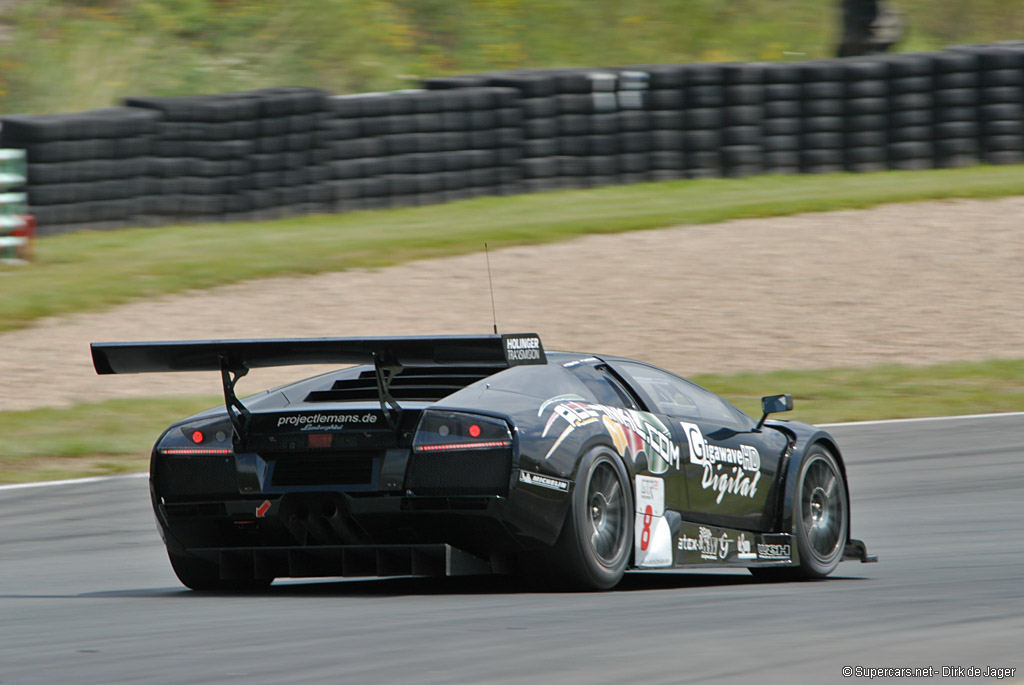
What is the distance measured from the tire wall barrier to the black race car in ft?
42.2

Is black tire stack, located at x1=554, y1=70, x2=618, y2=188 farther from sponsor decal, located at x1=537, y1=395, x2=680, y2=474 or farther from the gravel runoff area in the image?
sponsor decal, located at x1=537, y1=395, x2=680, y2=474

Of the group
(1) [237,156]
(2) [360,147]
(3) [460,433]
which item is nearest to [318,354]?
(3) [460,433]

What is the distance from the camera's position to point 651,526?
661cm

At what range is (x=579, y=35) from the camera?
1275 inches

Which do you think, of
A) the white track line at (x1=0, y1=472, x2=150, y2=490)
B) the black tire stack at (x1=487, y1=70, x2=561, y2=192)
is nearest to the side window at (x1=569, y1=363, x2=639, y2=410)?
the white track line at (x1=0, y1=472, x2=150, y2=490)

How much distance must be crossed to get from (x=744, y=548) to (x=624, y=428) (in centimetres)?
98

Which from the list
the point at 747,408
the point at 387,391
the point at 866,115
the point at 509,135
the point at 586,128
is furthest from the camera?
the point at 866,115

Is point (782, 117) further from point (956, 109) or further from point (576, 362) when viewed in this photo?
point (576, 362)

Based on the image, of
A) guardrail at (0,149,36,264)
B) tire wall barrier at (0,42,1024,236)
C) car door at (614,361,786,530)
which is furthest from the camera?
tire wall barrier at (0,42,1024,236)

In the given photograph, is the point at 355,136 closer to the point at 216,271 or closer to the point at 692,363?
the point at 216,271

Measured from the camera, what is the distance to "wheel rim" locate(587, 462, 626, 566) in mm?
6344

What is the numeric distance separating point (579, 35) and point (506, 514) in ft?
89.0

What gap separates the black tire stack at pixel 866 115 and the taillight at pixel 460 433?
16983 millimetres

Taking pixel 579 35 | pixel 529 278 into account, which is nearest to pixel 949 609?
pixel 529 278
